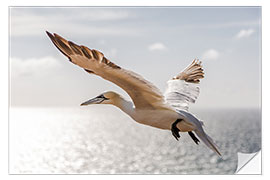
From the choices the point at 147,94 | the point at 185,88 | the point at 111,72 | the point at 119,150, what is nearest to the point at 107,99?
the point at 147,94

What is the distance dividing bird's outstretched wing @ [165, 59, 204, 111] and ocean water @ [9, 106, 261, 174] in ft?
13.3

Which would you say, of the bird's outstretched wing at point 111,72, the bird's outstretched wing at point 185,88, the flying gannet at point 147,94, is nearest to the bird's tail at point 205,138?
the flying gannet at point 147,94

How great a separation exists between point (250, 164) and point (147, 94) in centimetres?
152

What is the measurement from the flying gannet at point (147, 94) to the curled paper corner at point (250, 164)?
3.47 feet

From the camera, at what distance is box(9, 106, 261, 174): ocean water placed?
Answer: 6.85m

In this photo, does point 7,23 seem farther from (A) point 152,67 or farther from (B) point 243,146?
(B) point 243,146

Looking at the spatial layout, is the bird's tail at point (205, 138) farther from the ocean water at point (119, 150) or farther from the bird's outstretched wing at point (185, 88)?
the ocean water at point (119, 150)

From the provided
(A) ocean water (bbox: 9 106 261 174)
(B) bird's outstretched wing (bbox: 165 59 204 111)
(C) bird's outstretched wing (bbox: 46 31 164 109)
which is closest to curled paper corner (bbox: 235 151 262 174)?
(B) bird's outstretched wing (bbox: 165 59 204 111)

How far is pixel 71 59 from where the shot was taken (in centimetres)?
142

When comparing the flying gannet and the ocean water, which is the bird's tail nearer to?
the flying gannet

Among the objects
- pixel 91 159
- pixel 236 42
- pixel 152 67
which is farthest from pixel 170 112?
pixel 91 159

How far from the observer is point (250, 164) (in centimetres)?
284

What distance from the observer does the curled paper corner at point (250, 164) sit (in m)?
2.76

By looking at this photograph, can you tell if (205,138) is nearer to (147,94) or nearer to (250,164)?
(147,94)
